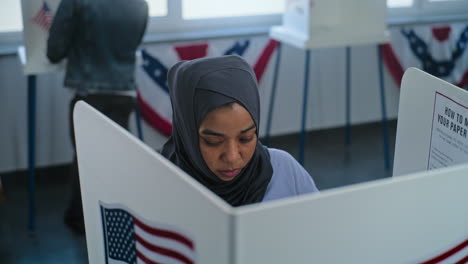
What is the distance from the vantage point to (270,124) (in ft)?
14.2

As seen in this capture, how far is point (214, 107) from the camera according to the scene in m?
1.17

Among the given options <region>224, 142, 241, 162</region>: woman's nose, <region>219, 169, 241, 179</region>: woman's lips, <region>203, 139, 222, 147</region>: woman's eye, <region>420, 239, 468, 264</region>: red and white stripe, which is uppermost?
<region>203, 139, 222, 147</region>: woman's eye

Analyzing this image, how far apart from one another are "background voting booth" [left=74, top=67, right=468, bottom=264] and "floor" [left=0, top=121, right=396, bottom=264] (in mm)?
2073

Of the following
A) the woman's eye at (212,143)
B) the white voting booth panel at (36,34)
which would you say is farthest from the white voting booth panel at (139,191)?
the white voting booth panel at (36,34)

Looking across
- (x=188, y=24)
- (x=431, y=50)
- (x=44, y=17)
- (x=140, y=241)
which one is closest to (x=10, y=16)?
(x=44, y=17)

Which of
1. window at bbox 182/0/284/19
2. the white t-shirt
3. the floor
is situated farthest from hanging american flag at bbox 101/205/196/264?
window at bbox 182/0/284/19

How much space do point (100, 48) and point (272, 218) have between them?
2435 millimetres

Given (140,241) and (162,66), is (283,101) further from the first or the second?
(140,241)

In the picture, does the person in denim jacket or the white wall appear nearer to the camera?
the person in denim jacket

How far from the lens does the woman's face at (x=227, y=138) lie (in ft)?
3.79

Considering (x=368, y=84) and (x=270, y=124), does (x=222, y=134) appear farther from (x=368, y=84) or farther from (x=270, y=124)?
(x=368, y=84)

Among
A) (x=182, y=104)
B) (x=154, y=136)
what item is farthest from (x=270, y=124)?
(x=182, y=104)

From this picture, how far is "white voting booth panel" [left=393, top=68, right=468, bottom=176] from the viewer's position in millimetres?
1074

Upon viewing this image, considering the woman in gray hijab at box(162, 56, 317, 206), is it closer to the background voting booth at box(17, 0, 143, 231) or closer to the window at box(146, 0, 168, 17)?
the background voting booth at box(17, 0, 143, 231)
